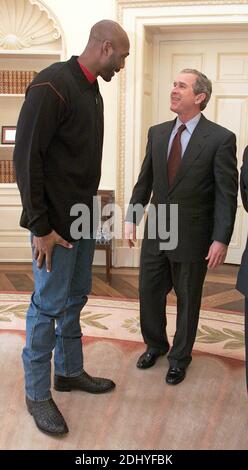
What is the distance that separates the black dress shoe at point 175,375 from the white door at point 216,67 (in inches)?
101

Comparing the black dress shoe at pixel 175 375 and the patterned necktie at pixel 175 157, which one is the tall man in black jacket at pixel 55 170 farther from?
the black dress shoe at pixel 175 375

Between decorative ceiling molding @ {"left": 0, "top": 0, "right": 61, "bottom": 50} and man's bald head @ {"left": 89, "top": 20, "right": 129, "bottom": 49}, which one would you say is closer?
man's bald head @ {"left": 89, "top": 20, "right": 129, "bottom": 49}

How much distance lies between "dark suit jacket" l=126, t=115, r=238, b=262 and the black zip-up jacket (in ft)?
1.63

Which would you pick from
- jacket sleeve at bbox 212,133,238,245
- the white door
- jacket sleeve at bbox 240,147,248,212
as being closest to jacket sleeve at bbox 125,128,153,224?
jacket sleeve at bbox 212,133,238,245

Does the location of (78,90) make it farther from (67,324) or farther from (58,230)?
(67,324)

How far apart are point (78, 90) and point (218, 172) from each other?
0.74 meters

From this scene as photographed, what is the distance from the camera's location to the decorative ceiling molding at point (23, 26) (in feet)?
14.3

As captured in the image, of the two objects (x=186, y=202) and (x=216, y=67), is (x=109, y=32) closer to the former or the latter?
(x=186, y=202)

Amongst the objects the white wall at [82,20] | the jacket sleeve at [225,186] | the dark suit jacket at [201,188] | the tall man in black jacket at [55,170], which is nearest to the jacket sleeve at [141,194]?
the dark suit jacket at [201,188]

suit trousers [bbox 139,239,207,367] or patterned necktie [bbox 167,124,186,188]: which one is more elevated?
patterned necktie [bbox 167,124,186,188]

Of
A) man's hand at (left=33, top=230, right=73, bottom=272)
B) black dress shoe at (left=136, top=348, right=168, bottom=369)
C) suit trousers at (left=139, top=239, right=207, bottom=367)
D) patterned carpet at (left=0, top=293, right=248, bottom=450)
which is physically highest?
man's hand at (left=33, top=230, right=73, bottom=272)

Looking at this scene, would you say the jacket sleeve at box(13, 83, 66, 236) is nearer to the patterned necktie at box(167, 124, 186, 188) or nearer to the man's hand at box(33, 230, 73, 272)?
the man's hand at box(33, 230, 73, 272)

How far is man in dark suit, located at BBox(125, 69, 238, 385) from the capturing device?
6.97 ft

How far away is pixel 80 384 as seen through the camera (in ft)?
7.21
